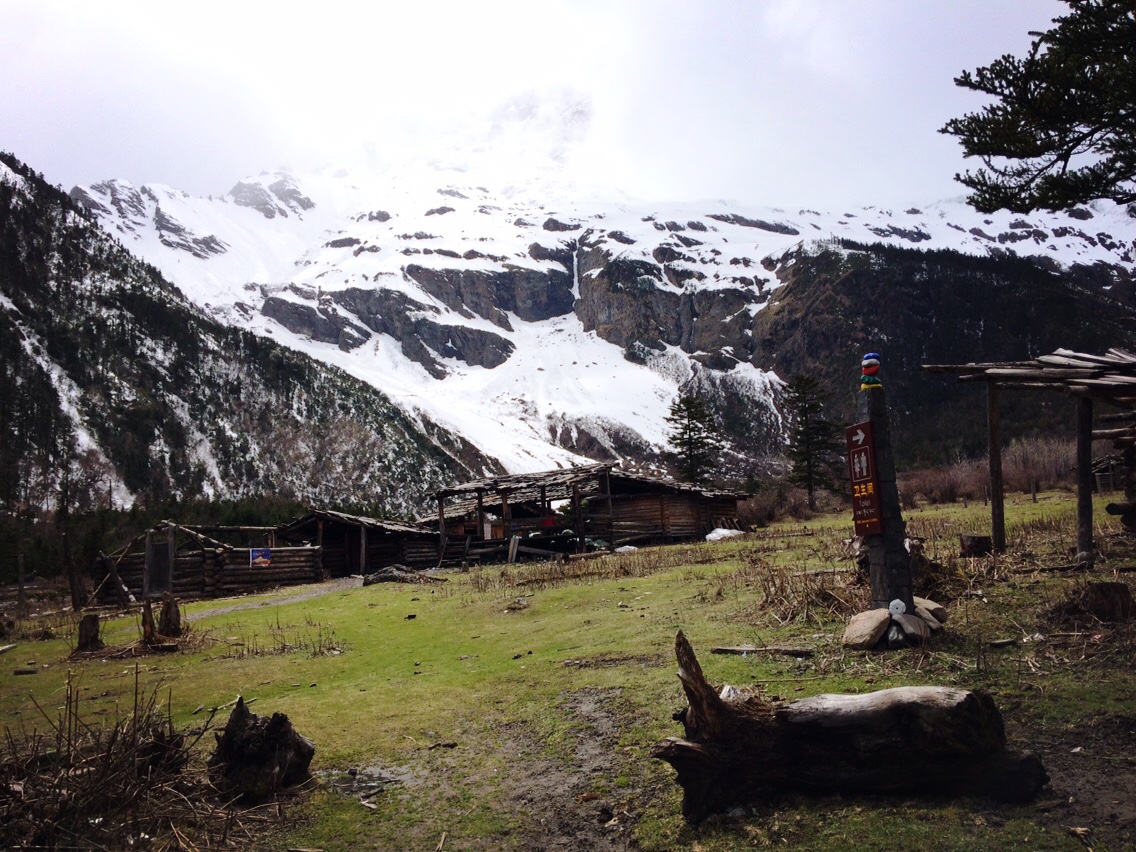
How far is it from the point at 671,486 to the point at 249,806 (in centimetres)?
3294

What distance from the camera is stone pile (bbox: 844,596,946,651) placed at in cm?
761

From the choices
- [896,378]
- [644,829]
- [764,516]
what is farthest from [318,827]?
[896,378]

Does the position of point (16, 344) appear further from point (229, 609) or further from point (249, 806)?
point (249, 806)

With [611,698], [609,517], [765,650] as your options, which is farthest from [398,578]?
[765,650]

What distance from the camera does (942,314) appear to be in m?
132

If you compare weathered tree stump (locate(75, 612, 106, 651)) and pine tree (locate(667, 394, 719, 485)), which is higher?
pine tree (locate(667, 394, 719, 485))

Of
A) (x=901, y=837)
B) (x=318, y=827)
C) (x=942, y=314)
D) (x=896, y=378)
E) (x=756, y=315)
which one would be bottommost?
(x=318, y=827)

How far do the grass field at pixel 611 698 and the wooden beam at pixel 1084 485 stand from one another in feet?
1.48

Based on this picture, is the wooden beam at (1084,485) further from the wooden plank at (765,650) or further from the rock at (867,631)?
the wooden plank at (765,650)

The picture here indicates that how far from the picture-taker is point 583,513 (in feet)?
124

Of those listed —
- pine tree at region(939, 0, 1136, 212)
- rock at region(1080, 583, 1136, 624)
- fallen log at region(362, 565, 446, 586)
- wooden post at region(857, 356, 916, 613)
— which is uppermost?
pine tree at region(939, 0, 1136, 212)

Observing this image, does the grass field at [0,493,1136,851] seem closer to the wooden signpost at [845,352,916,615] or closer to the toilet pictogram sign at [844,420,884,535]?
the wooden signpost at [845,352,916,615]

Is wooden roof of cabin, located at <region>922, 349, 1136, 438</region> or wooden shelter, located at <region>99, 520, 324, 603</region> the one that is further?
wooden shelter, located at <region>99, 520, 324, 603</region>

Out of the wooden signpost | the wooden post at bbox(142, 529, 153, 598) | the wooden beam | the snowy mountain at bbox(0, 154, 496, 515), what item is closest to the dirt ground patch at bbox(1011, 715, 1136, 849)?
the wooden signpost
